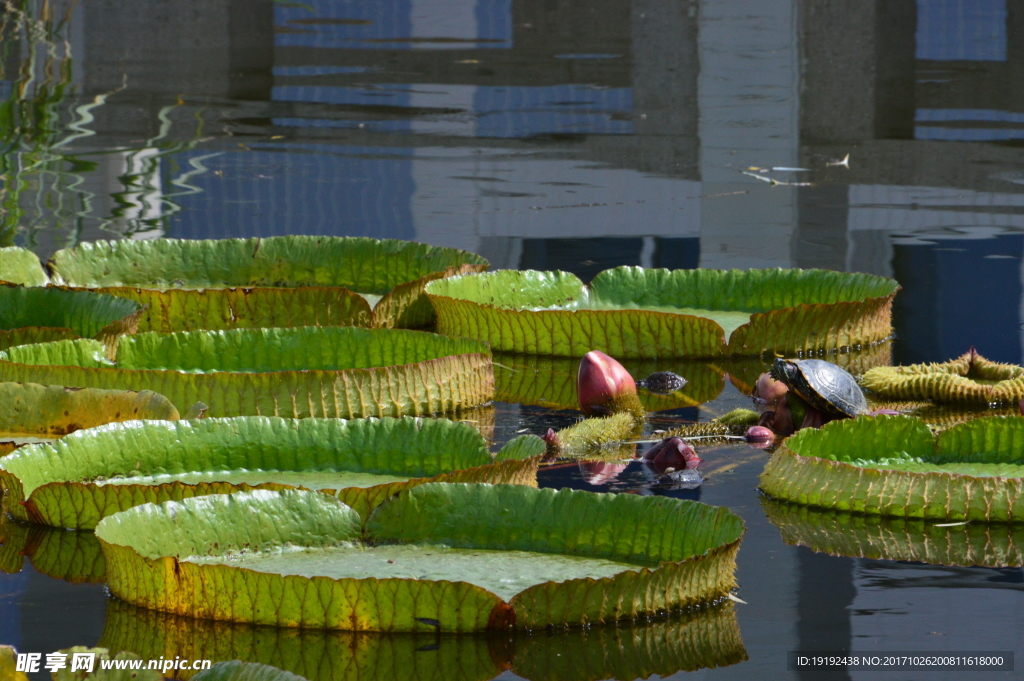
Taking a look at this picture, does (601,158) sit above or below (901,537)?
above

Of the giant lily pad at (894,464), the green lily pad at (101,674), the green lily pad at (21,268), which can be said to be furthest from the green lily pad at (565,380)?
the green lily pad at (101,674)

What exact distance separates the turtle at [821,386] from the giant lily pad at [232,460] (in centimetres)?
106

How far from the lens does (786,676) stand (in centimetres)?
290

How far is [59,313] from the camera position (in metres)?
6.11

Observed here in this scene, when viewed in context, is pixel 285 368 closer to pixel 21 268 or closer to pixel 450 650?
A: pixel 21 268

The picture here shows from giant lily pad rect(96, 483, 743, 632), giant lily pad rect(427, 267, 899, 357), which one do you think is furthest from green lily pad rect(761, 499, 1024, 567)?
giant lily pad rect(427, 267, 899, 357)

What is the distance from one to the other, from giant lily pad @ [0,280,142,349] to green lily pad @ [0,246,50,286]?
2.74 feet

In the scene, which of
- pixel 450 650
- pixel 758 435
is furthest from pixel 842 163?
pixel 450 650

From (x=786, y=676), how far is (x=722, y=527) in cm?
44

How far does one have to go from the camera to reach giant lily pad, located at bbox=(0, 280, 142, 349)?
569 cm

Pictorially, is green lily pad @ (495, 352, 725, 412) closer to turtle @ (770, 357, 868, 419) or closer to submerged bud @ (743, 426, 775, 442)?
submerged bud @ (743, 426, 775, 442)

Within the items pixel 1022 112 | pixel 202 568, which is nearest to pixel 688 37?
pixel 1022 112

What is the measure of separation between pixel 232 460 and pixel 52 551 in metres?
0.60

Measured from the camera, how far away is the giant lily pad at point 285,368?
4.94 metres
